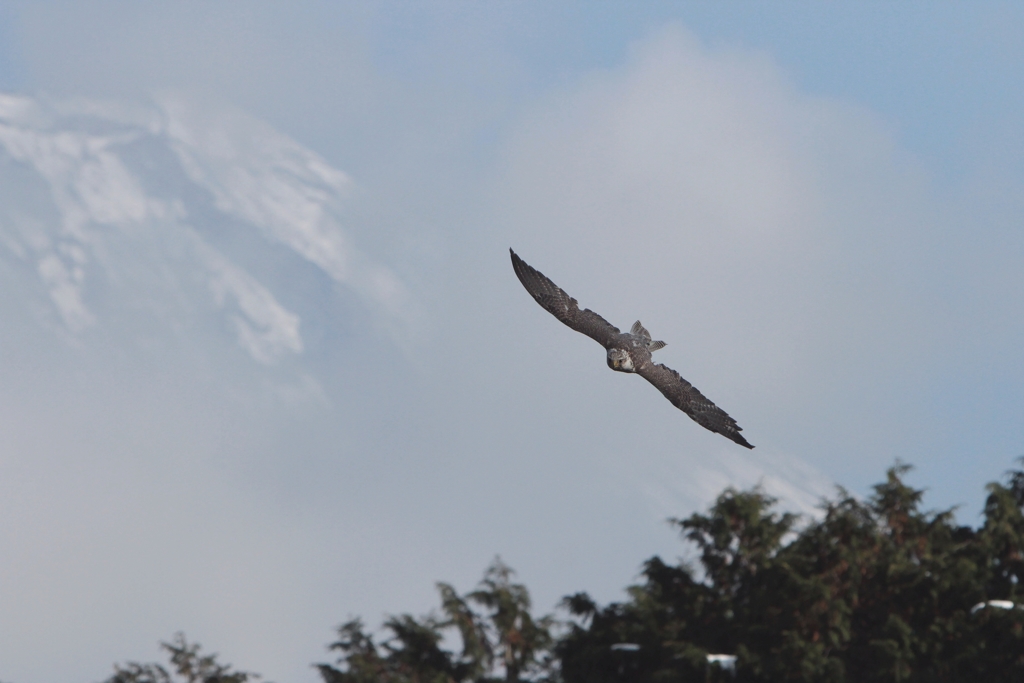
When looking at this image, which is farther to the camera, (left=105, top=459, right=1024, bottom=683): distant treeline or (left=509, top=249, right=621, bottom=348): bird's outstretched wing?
(left=105, top=459, right=1024, bottom=683): distant treeline

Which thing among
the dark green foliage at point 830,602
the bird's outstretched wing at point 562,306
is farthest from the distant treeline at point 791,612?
the bird's outstretched wing at point 562,306

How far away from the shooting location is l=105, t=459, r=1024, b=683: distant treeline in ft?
121

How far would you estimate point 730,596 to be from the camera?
40.4 metres

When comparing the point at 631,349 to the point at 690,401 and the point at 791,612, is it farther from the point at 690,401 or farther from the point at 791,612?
the point at 791,612

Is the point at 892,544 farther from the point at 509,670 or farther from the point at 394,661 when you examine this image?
the point at 394,661

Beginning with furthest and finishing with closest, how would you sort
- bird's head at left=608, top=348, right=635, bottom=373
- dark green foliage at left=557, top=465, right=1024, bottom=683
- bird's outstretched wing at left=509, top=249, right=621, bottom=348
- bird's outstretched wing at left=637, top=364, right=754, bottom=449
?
dark green foliage at left=557, top=465, right=1024, bottom=683 < bird's outstretched wing at left=509, top=249, right=621, bottom=348 < bird's head at left=608, top=348, right=635, bottom=373 < bird's outstretched wing at left=637, top=364, right=754, bottom=449

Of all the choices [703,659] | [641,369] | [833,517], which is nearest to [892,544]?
[833,517]

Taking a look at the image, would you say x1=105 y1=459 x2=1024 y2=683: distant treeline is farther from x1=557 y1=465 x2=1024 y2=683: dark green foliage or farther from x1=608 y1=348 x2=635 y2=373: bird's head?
x1=608 y1=348 x2=635 y2=373: bird's head

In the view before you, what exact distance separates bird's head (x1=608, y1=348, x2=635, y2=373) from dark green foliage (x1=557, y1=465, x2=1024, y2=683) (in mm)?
12897

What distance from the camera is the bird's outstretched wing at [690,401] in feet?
83.4

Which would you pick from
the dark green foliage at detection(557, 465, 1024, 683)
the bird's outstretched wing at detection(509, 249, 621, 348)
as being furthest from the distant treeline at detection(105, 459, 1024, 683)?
the bird's outstretched wing at detection(509, 249, 621, 348)

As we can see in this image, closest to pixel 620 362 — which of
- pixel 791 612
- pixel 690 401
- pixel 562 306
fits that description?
pixel 690 401

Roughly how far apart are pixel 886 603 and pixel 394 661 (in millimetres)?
12871

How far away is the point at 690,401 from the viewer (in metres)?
26.2
